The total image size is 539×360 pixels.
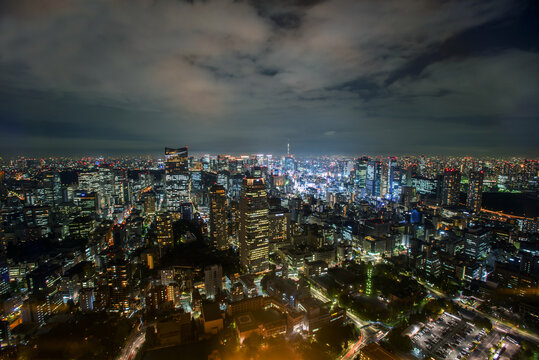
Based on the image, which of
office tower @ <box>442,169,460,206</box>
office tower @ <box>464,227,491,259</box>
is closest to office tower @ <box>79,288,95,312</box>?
office tower @ <box>464,227,491,259</box>

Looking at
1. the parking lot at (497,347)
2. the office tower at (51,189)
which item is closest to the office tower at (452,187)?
the parking lot at (497,347)

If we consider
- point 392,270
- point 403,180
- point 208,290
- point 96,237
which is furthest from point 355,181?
point 96,237

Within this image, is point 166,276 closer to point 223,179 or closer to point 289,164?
point 223,179

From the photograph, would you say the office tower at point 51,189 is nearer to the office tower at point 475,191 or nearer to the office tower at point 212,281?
the office tower at point 212,281

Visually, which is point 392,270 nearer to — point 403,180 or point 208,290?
point 208,290

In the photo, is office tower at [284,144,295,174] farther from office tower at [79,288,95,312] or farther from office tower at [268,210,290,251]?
office tower at [79,288,95,312]

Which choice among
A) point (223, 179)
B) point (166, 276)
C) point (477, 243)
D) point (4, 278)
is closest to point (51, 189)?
point (4, 278)

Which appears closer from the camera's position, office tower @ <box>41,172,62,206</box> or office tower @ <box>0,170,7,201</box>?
office tower @ <box>0,170,7,201</box>

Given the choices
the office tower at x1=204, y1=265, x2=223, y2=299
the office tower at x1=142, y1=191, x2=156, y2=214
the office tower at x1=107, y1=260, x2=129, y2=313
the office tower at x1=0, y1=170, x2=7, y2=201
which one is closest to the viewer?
the office tower at x1=107, y1=260, x2=129, y2=313
